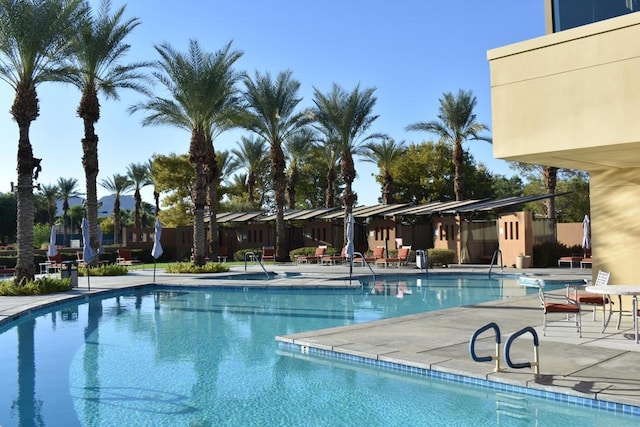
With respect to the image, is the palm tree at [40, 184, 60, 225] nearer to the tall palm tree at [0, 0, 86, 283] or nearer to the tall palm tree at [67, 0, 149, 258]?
the tall palm tree at [67, 0, 149, 258]

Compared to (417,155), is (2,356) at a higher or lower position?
lower

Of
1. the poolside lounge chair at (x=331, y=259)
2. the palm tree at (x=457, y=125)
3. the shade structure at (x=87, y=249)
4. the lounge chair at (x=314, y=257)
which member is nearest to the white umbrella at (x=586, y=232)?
the poolside lounge chair at (x=331, y=259)

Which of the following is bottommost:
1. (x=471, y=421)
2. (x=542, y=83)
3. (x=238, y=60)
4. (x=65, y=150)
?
(x=471, y=421)

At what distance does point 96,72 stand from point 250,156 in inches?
984

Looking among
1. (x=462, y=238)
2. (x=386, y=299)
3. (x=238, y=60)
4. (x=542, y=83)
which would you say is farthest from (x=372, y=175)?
(x=542, y=83)

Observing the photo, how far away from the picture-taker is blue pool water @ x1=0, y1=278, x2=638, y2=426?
677 centimetres

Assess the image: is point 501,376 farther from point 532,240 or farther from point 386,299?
point 532,240

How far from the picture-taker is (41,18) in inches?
703

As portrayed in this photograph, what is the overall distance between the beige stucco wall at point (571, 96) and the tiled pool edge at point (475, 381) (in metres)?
3.67

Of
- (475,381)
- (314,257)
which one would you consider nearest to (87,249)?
(314,257)

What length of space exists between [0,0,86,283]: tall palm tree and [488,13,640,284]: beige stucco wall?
13963 mm

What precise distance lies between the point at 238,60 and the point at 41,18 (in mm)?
10131

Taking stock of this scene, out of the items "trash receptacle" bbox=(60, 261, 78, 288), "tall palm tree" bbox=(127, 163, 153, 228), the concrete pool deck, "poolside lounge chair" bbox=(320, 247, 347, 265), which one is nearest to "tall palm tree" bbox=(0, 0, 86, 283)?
"trash receptacle" bbox=(60, 261, 78, 288)

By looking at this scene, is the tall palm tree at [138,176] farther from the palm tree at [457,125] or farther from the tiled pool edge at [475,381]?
the tiled pool edge at [475,381]
